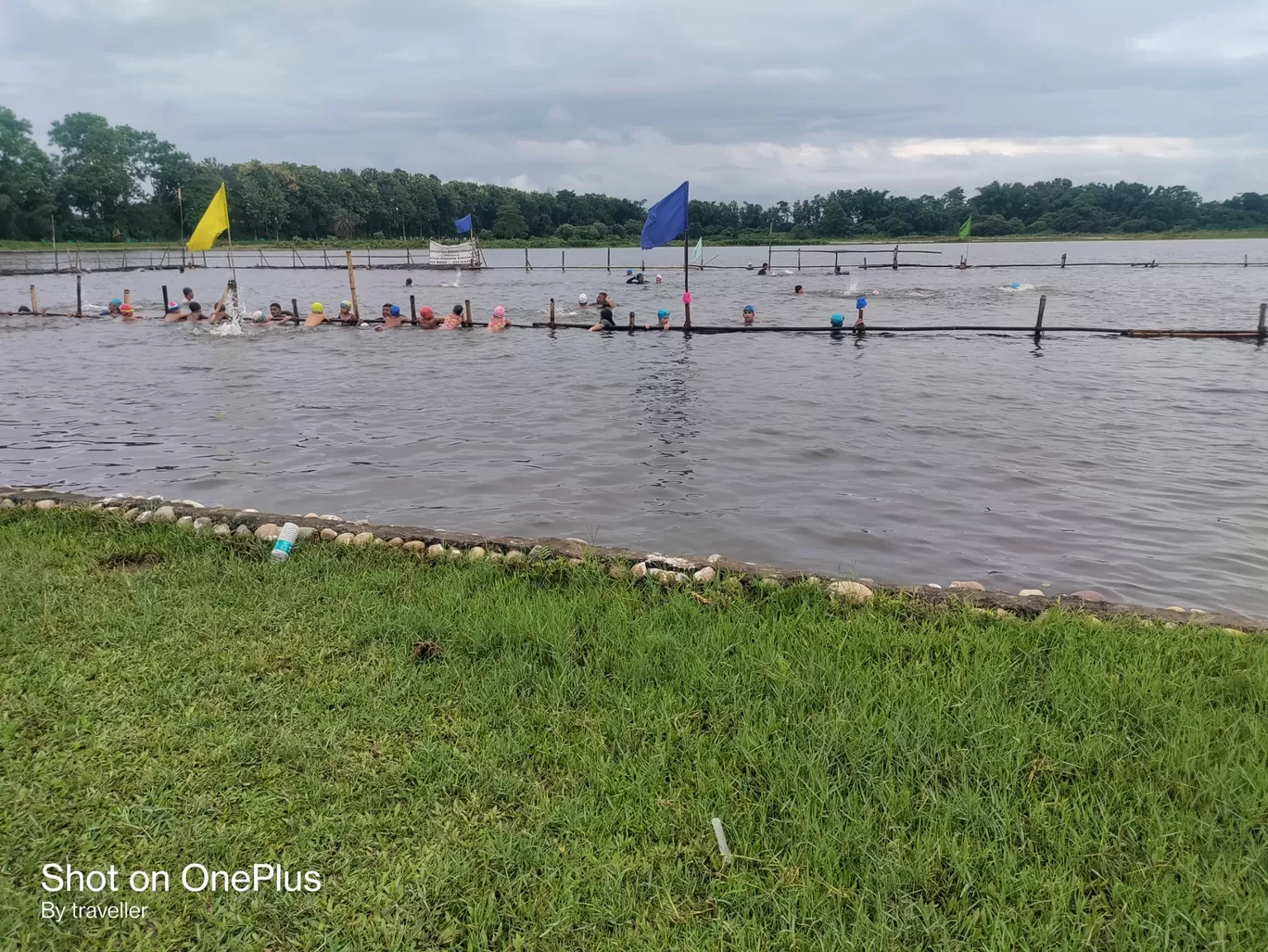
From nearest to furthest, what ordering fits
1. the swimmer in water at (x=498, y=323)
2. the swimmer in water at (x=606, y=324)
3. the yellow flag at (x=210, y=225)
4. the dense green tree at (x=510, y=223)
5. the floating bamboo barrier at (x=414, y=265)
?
the yellow flag at (x=210, y=225), the swimmer in water at (x=606, y=324), the swimmer in water at (x=498, y=323), the floating bamboo barrier at (x=414, y=265), the dense green tree at (x=510, y=223)

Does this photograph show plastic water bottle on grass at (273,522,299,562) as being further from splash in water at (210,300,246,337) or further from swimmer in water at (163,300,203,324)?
swimmer in water at (163,300,203,324)

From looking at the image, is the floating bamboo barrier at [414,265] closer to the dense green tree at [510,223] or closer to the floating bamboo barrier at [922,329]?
the floating bamboo barrier at [922,329]

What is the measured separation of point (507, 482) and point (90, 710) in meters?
6.13

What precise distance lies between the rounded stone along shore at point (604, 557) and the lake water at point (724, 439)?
5.05 ft

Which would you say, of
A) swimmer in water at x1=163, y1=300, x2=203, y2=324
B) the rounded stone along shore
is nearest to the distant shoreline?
swimmer in water at x1=163, y1=300, x2=203, y2=324

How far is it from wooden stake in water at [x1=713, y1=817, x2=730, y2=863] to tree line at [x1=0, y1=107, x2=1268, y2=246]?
293 ft

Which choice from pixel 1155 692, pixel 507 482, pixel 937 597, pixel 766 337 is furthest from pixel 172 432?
pixel 766 337

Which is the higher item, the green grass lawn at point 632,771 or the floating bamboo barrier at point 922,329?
the floating bamboo barrier at point 922,329

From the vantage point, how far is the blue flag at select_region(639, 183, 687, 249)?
1981cm

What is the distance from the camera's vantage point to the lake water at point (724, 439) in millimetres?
7668

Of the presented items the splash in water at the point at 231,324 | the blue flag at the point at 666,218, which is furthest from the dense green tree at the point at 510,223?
the blue flag at the point at 666,218

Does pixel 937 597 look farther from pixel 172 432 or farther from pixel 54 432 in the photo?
pixel 54 432

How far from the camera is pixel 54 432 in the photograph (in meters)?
12.0

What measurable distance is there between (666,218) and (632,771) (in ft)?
60.3
